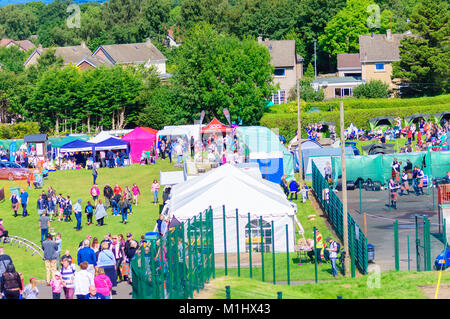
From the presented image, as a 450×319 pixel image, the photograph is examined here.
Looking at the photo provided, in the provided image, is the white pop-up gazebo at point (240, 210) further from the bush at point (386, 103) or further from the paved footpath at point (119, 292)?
the bush at point (386, 103)

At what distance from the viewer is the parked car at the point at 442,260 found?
851 inches

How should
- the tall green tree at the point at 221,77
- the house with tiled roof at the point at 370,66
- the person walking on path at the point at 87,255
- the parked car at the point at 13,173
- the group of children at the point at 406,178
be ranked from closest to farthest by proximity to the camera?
the person walking on path at the point at 87,255, the group of children at the point at 406,178, the parked car at the point at 13,173, the tall green tree at the point at 221,77, the house with tiled roof at the point at 370,66

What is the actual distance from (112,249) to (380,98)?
5106 cm

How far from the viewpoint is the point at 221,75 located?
2399 inches

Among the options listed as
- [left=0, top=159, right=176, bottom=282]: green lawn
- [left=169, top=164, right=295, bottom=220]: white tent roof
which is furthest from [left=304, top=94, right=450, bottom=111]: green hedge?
[left=169, top=164, right=295, bottom=220]: white tent roof

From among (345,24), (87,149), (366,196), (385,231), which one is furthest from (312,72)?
(385,231)

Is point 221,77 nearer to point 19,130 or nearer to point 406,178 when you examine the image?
point 19,130

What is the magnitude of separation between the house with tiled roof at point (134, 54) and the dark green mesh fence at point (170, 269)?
272ft

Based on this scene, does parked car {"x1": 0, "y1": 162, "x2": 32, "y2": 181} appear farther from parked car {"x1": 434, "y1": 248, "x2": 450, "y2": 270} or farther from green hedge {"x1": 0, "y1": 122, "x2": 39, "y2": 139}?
parked car {"x1": 434, "y1": 248, "x2": 450, "y2": 270}

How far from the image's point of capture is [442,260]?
71.1 ft

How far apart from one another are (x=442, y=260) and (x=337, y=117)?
39149 millimetres

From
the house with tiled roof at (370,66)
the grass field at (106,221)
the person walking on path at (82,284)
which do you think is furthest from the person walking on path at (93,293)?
the house with tiled roof at (370,66)

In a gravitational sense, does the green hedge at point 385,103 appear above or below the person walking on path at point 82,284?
above

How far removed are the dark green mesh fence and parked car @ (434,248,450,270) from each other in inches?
281
